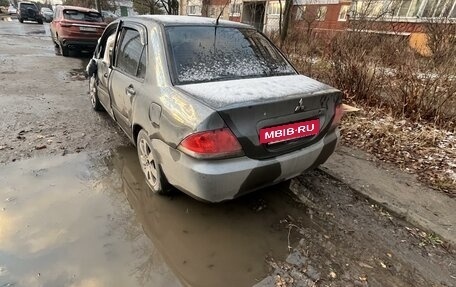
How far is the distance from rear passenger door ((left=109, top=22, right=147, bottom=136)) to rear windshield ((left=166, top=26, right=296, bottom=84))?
396 millimetres

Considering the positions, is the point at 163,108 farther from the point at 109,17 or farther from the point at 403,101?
the point at 109,17

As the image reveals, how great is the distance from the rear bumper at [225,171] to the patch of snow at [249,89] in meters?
0.45

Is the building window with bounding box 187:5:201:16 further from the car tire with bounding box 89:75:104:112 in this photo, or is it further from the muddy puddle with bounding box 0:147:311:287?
the muddy puddle with bounding box 0:147:311:287

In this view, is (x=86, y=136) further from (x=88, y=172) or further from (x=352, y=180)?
(x=352, y=180)

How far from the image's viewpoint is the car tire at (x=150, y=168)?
2828 mm

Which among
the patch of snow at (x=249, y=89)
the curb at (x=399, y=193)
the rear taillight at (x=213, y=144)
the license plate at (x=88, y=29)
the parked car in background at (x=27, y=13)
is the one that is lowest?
the parked car in background at (x=27, y=13)

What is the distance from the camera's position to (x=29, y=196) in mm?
2943

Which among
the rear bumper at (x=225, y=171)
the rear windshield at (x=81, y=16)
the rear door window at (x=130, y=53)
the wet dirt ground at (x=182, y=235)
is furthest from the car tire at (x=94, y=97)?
the rear windshield at (x=81, y=16)

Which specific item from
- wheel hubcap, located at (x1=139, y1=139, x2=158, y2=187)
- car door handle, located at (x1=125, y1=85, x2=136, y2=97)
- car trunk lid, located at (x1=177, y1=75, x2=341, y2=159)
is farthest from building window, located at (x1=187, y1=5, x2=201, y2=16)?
car trunk lid, located at (x1=177, y1=75, x2=341, y2=159)

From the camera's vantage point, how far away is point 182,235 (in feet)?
8.42

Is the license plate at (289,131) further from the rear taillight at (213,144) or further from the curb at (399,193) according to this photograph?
the curb at (399,193)

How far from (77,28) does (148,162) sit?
9604 mm

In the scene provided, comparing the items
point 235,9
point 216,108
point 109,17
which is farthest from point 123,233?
point 235,9

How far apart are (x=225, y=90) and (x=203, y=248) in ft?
4.20
